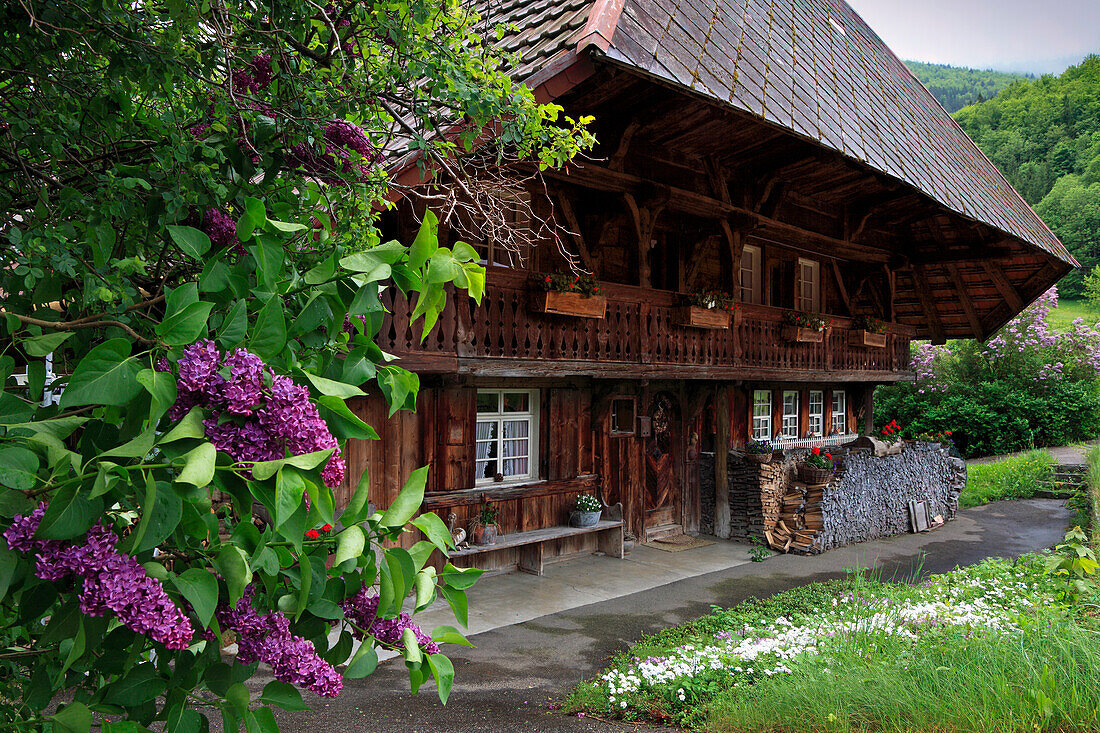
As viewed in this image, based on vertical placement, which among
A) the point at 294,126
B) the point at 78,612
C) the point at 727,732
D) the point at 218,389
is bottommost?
the point at 727,732

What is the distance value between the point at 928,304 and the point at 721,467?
26.0 feet

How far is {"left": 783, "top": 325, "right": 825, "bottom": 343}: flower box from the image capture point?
12.3 m

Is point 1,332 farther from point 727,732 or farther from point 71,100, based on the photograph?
point 727,732

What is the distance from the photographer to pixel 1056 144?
59.5m

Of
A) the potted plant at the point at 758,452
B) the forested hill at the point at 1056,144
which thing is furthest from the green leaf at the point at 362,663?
the forested hill at the point at 1056,144

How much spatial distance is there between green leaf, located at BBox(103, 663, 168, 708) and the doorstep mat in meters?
11.0

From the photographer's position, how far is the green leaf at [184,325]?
4.11 feet

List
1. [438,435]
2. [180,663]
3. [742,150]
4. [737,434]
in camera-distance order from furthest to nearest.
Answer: [737,434] → [742,150] → [438,435] → [180,663]

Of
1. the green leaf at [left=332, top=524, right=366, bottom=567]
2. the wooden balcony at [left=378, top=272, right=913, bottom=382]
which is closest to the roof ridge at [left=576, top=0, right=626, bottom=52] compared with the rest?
the wooden balcony at [left=378, top=272, right=913, bottom=382]

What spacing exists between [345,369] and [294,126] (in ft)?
4.18

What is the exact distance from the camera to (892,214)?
1452 cm

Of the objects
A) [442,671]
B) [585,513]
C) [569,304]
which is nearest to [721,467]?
[585,513]

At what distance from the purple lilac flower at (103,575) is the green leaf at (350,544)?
0.91 ft

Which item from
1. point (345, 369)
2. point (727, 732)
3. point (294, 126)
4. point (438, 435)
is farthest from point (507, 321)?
point (345, 369)
